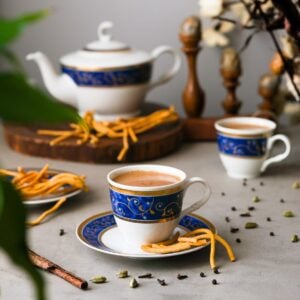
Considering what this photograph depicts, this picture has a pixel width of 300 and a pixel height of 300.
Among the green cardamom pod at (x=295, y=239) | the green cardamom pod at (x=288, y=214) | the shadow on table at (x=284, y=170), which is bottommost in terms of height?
the shadow on table at (x=284, y=170)

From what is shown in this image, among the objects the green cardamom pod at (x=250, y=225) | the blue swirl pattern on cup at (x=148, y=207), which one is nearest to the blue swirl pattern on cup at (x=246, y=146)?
the green cardamom pod at (x=250, y=225)

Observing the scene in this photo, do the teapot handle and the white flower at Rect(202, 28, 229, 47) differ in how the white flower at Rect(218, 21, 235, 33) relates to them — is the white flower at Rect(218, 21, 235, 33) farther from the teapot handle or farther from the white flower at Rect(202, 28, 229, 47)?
the teapot handle

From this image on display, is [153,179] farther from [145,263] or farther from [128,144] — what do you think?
[128,144]

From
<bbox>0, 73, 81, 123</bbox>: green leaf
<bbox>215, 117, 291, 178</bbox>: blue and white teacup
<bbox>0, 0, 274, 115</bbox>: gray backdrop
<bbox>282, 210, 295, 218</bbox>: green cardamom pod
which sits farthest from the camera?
<bbox>0, 0, 274, 115</bbox>: gray backdrop

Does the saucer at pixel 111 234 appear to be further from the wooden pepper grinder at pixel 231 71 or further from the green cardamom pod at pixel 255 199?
the wooden pepper grinder at pixel 231 71

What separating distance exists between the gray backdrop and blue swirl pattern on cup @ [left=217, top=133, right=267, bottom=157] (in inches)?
18.8

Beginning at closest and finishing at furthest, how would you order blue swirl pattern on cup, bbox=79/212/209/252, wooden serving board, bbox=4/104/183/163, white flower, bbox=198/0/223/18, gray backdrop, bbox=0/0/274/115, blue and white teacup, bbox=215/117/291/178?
blue swirl pattern on cup, bbox=79/212/209/252 < blue and white teacup, bbox=215/117/291/178 < wooden serving board, bbox=4/104/183/163 < white flower, bbox=198/0/223/18 < gray backdrop, bbox=0/0/274/115

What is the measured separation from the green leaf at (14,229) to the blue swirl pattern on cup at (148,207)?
555 mm

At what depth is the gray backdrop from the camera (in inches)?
59.2

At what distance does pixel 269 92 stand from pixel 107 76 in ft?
1.02

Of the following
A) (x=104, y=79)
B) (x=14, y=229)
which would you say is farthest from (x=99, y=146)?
(x=14, y=229)

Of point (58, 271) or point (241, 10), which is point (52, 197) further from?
point (241, 10)

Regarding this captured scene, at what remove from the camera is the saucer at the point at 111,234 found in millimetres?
733

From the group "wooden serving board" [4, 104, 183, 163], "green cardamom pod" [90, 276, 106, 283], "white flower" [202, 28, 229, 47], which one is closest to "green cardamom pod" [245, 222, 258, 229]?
"green cardamom pod" [90, 276, 106, 283]
